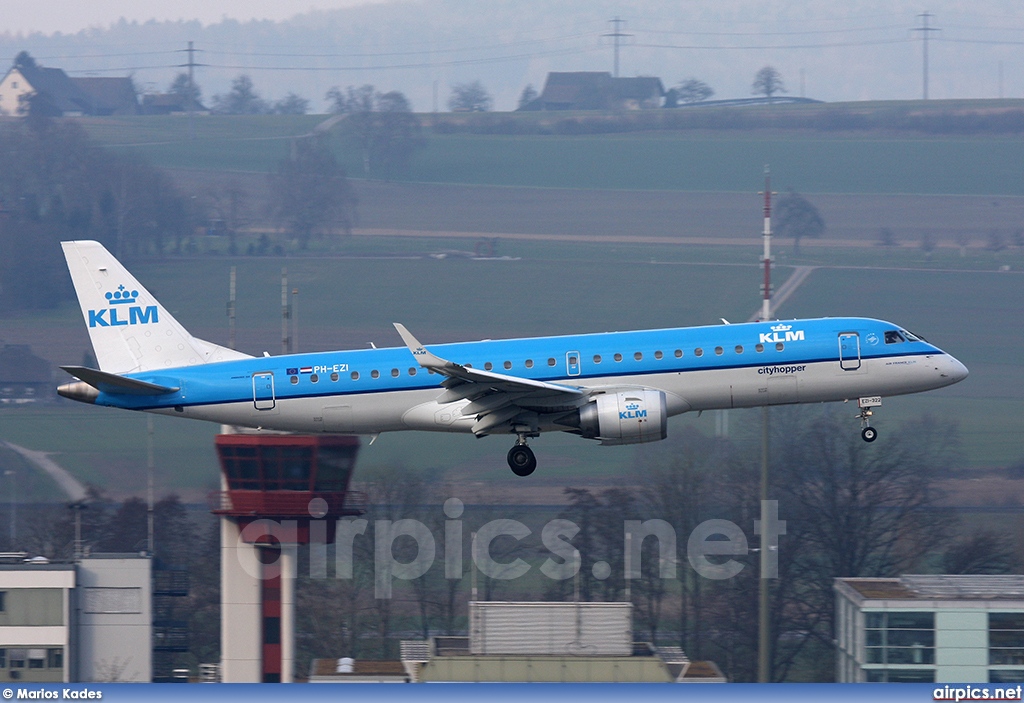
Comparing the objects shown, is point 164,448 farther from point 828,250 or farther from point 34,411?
point 828,250

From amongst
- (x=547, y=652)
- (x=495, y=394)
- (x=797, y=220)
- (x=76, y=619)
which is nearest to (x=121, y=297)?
(x=495, y=394)

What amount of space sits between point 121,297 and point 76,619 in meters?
24.7

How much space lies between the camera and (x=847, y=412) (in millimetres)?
105688

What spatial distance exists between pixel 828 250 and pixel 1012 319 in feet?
93.2

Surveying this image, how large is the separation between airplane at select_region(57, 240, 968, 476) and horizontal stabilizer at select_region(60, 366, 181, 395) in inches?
2.0

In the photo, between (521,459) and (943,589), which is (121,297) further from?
(943,589)

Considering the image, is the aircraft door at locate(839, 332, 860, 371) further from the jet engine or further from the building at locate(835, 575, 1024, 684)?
the building at locate(835, 575, 1024, 684)

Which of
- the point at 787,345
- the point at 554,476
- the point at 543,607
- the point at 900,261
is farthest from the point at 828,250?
the point at 787,345

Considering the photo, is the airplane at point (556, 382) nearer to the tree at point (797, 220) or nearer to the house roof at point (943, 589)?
the house roof at point (943, 589)

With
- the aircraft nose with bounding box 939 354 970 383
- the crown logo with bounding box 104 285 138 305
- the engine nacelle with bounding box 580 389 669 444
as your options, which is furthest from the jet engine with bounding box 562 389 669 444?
the crown logo with bounding box 104 285 138 305

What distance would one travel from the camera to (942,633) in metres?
58.7

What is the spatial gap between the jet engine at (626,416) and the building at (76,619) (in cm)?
3480

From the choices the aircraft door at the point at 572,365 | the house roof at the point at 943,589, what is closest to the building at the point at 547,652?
the house roof at the point at 943,589

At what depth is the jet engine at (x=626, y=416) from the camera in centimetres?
4088
